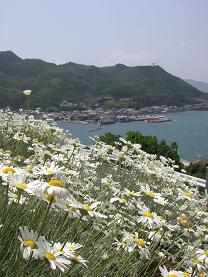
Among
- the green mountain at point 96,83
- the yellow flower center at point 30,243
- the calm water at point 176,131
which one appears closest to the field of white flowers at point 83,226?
the yellow flower center at point 30,243

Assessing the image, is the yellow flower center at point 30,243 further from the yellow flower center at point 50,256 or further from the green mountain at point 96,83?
the green mountain at point 96,83

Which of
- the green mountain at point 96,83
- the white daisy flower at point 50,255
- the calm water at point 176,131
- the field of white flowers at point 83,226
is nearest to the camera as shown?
the white daisy flower at point 50,255

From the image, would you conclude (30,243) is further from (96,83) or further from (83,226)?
(96,83)

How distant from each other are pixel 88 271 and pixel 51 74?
315 feet

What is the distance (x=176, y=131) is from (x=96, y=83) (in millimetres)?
46381

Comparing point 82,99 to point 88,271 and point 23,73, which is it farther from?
point 88,271

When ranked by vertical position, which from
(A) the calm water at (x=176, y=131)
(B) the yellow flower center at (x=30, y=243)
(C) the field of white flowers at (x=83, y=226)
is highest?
(B) the yellow flower center at (x=30, y=243)

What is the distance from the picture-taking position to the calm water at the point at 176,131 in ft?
70.9

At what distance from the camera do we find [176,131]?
7131 centimetres

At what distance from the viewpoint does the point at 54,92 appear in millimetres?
81062

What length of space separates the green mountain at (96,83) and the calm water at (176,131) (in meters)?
7.59

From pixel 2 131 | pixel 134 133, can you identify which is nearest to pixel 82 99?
pixel 134 133

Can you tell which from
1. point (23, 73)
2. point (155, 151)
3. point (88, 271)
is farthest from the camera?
point (23, 73)

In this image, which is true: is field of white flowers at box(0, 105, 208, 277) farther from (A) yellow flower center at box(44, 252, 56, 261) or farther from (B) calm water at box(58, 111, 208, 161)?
(B) calm water at box(58, 111, 208, 161)
